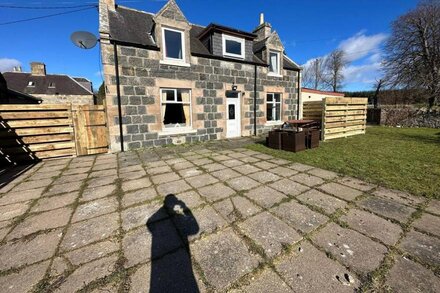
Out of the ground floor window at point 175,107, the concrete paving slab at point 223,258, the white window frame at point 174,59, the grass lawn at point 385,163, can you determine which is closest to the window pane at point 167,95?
the ground floor window at point 175,107

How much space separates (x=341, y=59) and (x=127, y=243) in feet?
157

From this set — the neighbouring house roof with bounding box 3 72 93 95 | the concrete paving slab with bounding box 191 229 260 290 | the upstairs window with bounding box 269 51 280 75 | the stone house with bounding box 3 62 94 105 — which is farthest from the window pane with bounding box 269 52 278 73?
the neighbouring house roof with bounding box 3 72 93 95

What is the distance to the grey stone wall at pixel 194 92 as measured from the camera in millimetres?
7387

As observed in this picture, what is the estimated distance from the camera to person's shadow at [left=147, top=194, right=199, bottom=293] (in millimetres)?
1729

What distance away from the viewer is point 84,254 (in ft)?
7.02

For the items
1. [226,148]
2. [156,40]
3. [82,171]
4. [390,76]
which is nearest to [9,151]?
[82,171]

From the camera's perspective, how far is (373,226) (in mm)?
2531

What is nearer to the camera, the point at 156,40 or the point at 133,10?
the point at 156,40

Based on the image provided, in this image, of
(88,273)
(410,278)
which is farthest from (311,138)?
(88,273)

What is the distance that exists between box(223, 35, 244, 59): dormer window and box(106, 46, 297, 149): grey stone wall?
1.77ft

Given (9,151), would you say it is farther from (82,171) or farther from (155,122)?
(155,122)

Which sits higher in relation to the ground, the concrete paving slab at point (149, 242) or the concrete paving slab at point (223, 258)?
the concrete paving slab at point (149, 242)

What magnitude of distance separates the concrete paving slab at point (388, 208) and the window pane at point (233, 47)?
894cm

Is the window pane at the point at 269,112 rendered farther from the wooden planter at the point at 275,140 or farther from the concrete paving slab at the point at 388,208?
the concrete paving slab at the point at 388,208
